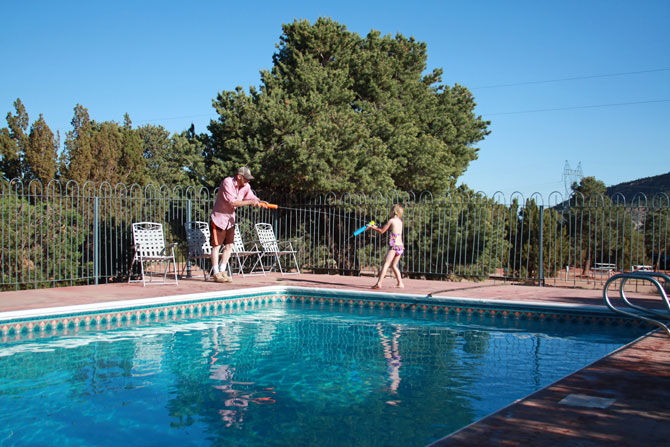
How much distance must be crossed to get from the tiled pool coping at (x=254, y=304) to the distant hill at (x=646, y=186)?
143 ft

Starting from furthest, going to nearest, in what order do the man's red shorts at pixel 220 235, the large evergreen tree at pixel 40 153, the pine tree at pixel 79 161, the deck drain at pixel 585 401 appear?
1. the large evergreen tree at pixel 40 153
2. the pine tree at pixel 79 161
3. the man's red shorts at pixel 220 235
4. the deck drain at pixel 585 401

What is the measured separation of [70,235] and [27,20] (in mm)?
8503

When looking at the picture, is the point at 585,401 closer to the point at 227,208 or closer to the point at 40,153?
the point at 227,208

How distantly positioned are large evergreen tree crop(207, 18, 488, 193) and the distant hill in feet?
107

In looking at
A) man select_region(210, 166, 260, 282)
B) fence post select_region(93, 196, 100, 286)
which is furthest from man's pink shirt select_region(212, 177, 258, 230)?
fence post select_region(93, 196, 100, 286)

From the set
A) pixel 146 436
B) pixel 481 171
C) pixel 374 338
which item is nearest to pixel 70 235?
pixel 374 338

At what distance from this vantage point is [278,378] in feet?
15.7

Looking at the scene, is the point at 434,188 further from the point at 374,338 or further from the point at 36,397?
the point at 36,397

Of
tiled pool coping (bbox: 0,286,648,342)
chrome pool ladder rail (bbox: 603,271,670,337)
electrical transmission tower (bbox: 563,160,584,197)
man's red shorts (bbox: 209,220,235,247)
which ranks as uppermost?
electrical transmission tower (bbox: 563,160,584,197)

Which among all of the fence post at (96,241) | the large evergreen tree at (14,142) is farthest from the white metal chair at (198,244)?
the large evergreen tree at (14,142)

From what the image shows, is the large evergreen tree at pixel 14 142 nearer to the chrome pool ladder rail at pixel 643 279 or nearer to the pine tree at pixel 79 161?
the pine tree at pixel 79 161

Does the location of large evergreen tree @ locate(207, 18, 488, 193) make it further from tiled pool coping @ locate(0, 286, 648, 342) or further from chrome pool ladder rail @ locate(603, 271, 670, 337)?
chrome pool ladder rail @ locate(603, 271, 670, 337)

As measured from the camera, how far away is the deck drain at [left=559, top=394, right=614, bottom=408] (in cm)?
309

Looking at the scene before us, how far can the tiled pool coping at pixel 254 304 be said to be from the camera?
21.2 feet
